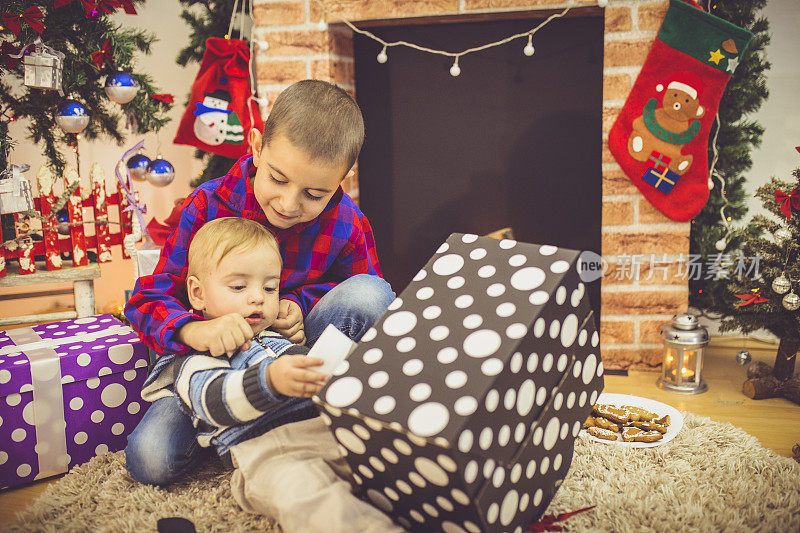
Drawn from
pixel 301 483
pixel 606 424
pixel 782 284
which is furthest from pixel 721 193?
pixel 301 483

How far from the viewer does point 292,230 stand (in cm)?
129

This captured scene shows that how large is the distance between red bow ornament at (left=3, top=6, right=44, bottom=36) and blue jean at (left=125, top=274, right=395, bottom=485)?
1.11 meters

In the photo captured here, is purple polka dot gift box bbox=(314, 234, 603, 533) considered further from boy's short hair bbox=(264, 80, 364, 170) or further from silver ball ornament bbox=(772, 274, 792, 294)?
silver ball ornament bbox=(772, 274, 792, 294)

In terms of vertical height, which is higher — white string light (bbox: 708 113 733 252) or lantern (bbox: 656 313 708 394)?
white string light (bbox: 708 113 733 252)

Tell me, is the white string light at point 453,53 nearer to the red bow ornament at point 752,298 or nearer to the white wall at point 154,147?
the red bow ornament at point 752,298

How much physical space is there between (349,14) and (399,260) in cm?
77

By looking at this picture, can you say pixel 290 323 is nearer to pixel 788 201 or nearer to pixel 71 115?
pixel 71 115

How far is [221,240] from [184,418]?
1.13 feet

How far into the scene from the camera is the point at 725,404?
4.93 feet

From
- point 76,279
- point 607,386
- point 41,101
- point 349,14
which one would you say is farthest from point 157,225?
point 607,386

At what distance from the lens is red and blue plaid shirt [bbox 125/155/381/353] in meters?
1.13

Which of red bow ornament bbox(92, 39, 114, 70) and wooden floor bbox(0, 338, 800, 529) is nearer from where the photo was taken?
wooden floor bbox(0, 338, 800, 529)

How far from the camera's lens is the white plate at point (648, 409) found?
1.21 m

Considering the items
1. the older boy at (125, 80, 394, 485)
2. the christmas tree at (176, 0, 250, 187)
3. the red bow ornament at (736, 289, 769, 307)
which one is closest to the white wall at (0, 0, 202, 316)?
the christmas tree at (176, 0, 250, 187)
